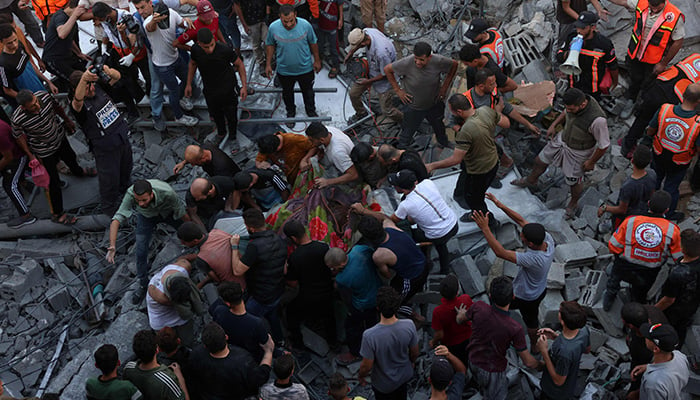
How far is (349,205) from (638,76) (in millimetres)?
4822

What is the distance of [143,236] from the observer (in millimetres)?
6836

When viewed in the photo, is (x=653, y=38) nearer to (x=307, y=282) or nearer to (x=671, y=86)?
(x=671, y=86)

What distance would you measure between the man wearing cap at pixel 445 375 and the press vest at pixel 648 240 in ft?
6.59

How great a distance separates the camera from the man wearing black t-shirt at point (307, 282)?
18.9ft

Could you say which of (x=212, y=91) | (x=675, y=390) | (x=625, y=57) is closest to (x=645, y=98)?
(x=625, y=57)

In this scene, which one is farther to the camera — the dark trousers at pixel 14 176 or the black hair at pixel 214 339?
the dark trousers at pixel 14 176

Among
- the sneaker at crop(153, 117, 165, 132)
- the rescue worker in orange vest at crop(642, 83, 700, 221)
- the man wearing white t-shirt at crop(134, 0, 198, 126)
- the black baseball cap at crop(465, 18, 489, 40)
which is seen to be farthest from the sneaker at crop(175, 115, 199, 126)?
the rescue worker in orange vest at crop(642, 83, 700, 221)

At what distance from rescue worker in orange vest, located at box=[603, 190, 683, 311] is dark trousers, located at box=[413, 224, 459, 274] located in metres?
1.57

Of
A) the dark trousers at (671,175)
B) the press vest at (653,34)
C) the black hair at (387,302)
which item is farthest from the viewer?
the press vest at (653,34)

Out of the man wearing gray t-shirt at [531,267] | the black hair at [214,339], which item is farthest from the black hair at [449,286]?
the black hair at [214,339]

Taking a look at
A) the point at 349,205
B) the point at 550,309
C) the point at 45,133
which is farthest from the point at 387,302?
the point at 45,133

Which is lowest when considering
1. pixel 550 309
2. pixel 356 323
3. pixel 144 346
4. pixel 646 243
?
pixel 550 309

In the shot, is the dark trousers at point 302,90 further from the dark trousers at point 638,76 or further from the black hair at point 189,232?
the dark trousers at point 638,76

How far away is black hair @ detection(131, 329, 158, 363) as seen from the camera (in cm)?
469
